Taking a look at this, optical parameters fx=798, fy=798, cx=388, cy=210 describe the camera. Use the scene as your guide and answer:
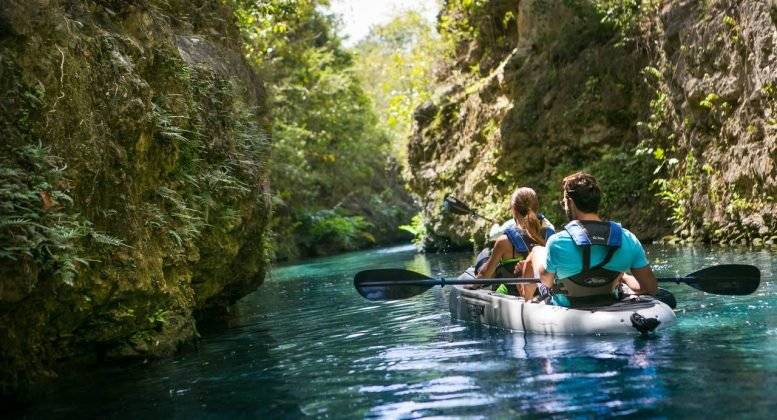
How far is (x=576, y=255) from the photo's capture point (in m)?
6.21

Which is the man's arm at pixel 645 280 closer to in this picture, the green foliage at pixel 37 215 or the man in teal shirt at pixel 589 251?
the man in teal shirt at pixel 589 251

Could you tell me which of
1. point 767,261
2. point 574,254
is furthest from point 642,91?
point 574,254

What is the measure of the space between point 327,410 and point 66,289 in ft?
7.20

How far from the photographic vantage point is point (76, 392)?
6.12 metres

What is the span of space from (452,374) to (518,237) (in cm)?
260

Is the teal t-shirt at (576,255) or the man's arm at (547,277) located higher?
the teal t-shirt at (576,255)

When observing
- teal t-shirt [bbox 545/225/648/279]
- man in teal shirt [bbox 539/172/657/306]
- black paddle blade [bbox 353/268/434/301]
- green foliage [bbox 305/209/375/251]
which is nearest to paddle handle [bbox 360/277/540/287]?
black paddle blade [bbox 353/268/434/301]

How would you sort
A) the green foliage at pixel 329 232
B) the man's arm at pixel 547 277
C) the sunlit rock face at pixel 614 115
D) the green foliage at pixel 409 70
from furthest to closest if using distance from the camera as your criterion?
1. the green foliage at pixel 329 232
2. the green foliage at pixel 409 70
3. the sunlit rock face at pixel 614 115
4. the man's arm at pixel 547 277

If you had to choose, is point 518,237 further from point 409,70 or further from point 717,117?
point 409,70

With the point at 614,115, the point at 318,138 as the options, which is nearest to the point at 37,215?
the point at 614,115

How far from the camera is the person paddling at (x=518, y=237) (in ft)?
25.1

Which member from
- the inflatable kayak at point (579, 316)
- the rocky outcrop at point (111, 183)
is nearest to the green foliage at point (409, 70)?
the rocky outcrop at point (111, 183)

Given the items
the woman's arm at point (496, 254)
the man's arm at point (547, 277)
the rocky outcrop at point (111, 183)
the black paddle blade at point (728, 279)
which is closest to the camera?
the rocky outcrop at point (111, 183)

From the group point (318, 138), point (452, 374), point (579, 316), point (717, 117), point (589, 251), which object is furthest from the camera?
point (318, 138)
